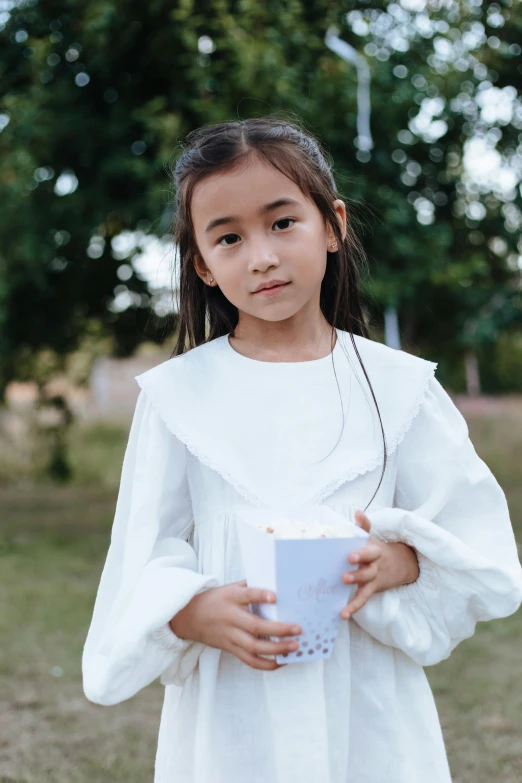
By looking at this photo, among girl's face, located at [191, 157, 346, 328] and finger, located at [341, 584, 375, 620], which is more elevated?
girl's face, located at [191, 157, 346, 328]

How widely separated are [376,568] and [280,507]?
8.7 inches

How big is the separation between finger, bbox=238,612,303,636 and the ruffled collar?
9.6 inches

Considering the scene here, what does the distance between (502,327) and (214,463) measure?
662cm

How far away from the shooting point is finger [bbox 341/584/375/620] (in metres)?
1.50

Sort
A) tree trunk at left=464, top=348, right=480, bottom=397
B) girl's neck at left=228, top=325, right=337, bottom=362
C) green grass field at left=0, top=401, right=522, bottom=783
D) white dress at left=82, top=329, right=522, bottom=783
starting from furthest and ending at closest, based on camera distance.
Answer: tree trunk at left=464, top=348, right=480, bottom=397, green grass field at left=0, top=401, right=522, bottom=783, girl's neck at left=228, top=325, right=337, bottom=362, white dress at left=82, top=329, right=522, bottom=783

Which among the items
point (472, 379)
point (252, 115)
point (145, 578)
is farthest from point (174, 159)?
point (472, 379)

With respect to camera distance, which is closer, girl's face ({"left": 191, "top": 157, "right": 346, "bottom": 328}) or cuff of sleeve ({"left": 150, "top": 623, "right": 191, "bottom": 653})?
cuff of sleeve ({"left": 150, "top": 623, "right": 191, "bottom": 653})

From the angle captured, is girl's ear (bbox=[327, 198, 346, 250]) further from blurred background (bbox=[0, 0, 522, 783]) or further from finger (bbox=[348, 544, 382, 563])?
blurred background (bbox=[0, 0, 522, 783])

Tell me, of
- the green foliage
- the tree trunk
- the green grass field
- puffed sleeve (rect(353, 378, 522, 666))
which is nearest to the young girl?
puffed sleeve (rect(353, 378, 522, 666))

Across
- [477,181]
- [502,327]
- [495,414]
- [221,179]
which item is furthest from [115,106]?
[495,414]

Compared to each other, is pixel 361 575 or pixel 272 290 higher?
pixel 272 290

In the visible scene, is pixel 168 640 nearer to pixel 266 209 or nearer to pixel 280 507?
pixel 280 507

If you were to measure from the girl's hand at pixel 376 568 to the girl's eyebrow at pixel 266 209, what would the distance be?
56 cm

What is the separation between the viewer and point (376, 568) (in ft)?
5.09
